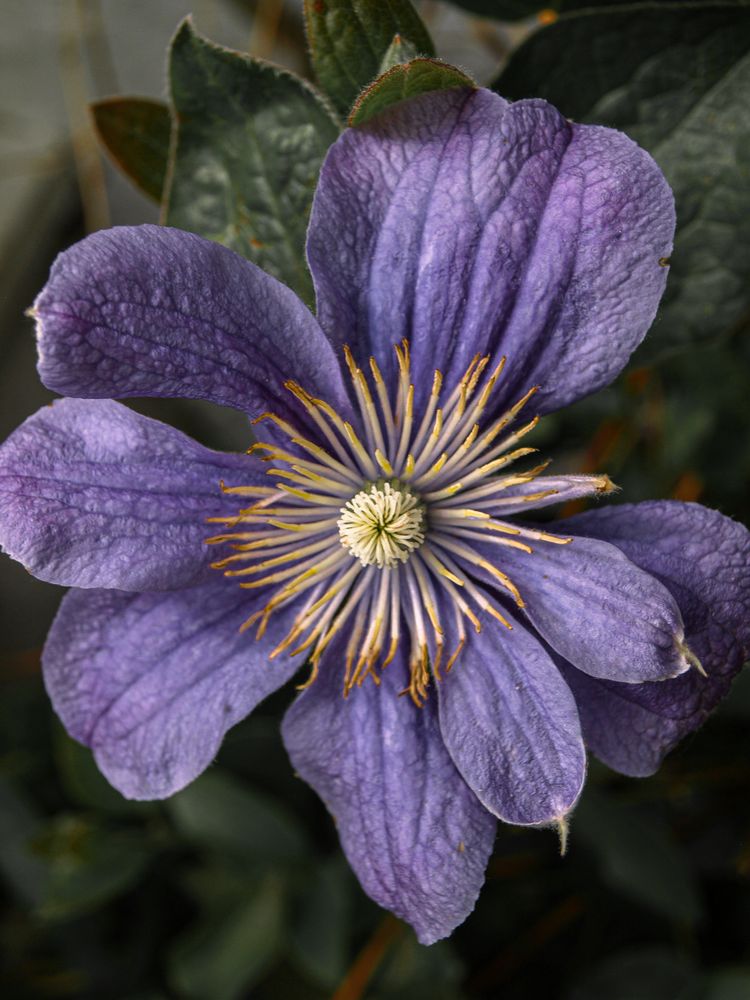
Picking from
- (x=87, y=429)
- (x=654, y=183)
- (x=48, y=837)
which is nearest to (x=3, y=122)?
(x=48, y=837)

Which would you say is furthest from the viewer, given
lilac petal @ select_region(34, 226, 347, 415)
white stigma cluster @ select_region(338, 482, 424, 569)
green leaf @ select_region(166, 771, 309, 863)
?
green leaf @ select_region(166, 771, 309, 863)

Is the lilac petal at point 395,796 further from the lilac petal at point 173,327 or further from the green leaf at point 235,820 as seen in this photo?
the green leaf at point 235,820

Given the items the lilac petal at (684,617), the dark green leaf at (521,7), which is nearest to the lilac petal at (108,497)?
the lilac petal at (684,617)

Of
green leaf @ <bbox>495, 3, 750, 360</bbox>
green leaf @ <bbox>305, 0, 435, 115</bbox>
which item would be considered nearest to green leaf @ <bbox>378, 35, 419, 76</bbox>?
green leaf @ <bbox>305, 0, 435, 115</bbox>

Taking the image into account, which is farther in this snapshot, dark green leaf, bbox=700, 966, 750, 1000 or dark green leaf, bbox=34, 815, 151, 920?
dark green leaf, bbox=34, 815, 151, 920

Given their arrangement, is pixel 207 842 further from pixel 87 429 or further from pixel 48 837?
pixel 87 429

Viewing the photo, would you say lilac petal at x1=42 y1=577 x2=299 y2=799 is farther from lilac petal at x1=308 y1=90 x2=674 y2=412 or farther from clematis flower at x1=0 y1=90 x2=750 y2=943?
lilac petal at x1=308 y1=90 x2=674 y2=412

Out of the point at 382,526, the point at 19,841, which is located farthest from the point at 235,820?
the point at 382,526
